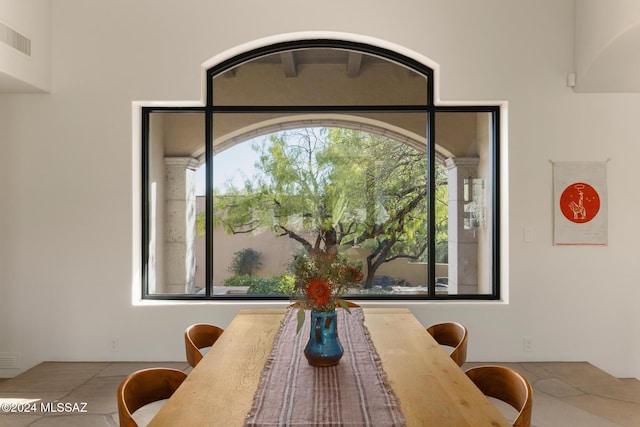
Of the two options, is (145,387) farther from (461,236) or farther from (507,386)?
(461,236)

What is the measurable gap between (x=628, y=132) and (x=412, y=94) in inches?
75.2

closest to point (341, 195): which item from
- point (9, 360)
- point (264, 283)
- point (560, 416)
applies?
point (264, 283)

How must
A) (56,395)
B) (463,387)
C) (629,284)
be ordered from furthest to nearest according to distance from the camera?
(629,284), (56,395), (463,387)

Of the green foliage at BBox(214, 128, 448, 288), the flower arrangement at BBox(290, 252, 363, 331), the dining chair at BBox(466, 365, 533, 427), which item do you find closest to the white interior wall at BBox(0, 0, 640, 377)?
the green foliage at BBox(214, 128, 448, 288)

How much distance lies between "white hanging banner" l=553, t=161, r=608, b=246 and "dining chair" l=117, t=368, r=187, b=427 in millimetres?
3609

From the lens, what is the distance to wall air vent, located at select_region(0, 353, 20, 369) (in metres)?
4.41

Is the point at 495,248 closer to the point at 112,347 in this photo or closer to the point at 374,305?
the point at 374,305

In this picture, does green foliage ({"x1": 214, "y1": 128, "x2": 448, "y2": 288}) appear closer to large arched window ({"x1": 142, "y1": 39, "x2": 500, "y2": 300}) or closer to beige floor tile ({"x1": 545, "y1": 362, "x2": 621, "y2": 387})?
large arched window ({"x1": 142, "y1": 39, "x2": 500, "y2": 300})

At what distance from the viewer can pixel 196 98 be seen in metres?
4.47

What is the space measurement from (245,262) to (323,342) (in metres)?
2.69

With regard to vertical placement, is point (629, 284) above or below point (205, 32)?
below

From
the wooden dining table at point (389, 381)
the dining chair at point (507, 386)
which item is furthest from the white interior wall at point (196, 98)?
the dining chair at point (507, 386)

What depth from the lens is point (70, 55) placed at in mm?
4465

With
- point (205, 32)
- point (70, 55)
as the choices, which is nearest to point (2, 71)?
point (70, 55)
